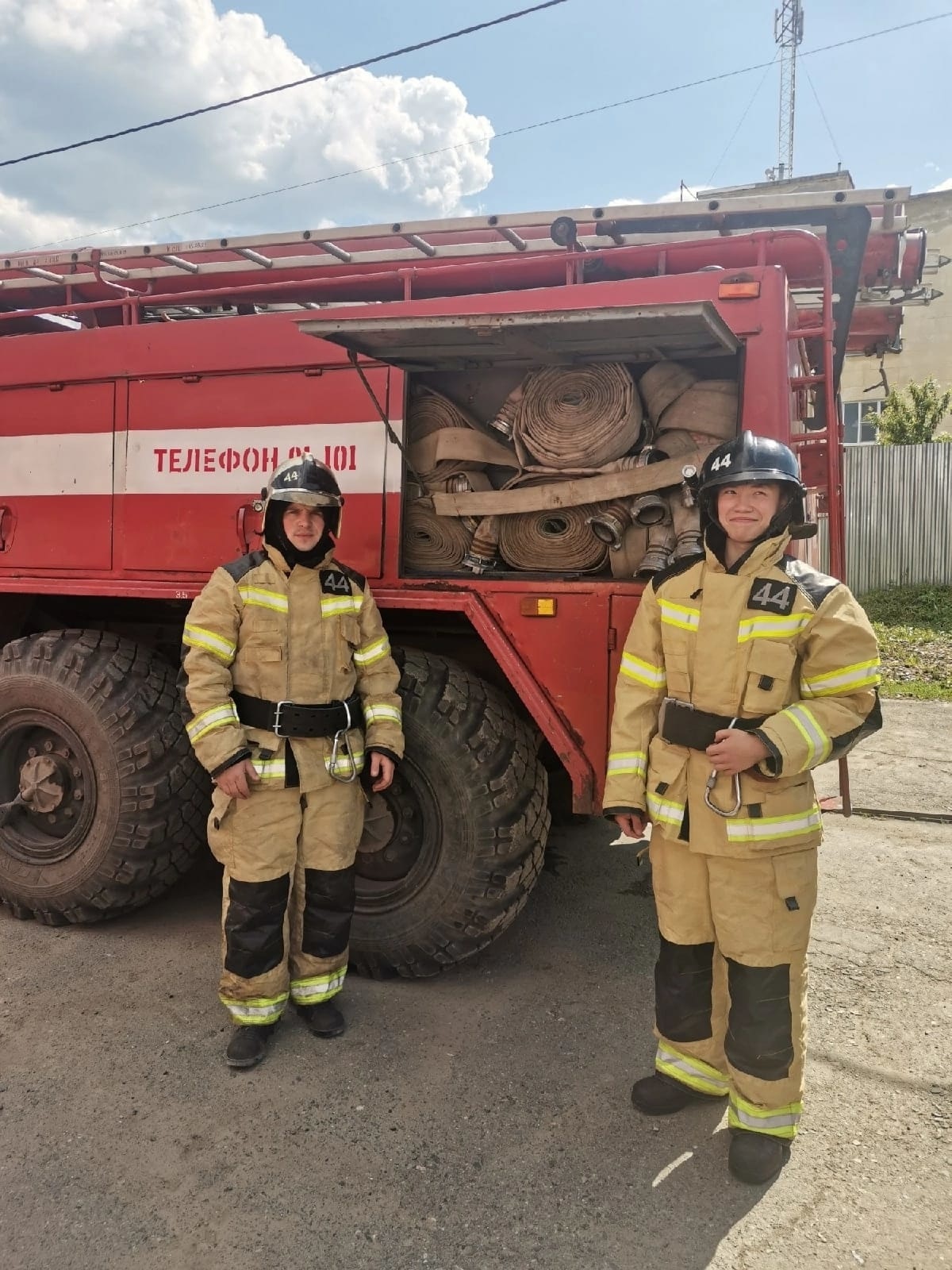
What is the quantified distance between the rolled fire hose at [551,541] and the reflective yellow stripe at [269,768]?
1159 mm

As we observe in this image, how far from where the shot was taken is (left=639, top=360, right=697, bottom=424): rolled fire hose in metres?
3.16

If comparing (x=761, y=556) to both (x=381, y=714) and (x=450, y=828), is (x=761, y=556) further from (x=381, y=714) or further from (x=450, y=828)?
(x=450, y=828)

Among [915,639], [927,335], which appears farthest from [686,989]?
[927,335]

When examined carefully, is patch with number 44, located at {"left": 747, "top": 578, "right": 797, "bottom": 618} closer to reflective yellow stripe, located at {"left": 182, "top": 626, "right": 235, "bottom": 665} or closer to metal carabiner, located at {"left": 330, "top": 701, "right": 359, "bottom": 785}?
metal carabiner, located at {"left": 330, "top": 701, "right": 359, "bottom": 785}

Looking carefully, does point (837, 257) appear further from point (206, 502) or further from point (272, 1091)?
point (272, 1091)

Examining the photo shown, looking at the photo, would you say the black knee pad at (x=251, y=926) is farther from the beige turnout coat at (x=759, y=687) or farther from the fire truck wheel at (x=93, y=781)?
the beige turnout coat at (x=759, y=687)

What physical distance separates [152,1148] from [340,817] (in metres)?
1.08

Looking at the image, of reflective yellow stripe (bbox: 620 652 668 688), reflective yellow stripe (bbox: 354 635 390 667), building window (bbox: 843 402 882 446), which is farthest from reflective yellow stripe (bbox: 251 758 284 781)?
building window (bbox: 843 402 882 446)

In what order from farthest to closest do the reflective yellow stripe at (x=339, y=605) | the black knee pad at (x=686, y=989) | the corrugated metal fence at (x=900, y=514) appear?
the corrugated metal fence at (x=900, y=514)
the reflective yellow stripe at (x=339, y=605)
the black knee pad at (x=686, y=989)

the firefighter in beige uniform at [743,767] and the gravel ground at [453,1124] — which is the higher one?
the firefighter in beige uniform at [743,767]

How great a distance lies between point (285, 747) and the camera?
2.95 metres

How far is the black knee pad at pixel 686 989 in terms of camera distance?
2.57m

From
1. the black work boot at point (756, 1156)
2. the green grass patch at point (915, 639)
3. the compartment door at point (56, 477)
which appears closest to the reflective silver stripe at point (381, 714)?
the compartment door at point (56, 477)

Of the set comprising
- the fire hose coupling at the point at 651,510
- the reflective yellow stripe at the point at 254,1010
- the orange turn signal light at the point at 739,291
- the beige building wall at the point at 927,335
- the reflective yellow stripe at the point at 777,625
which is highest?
the beige building wall at the point at 927,335
